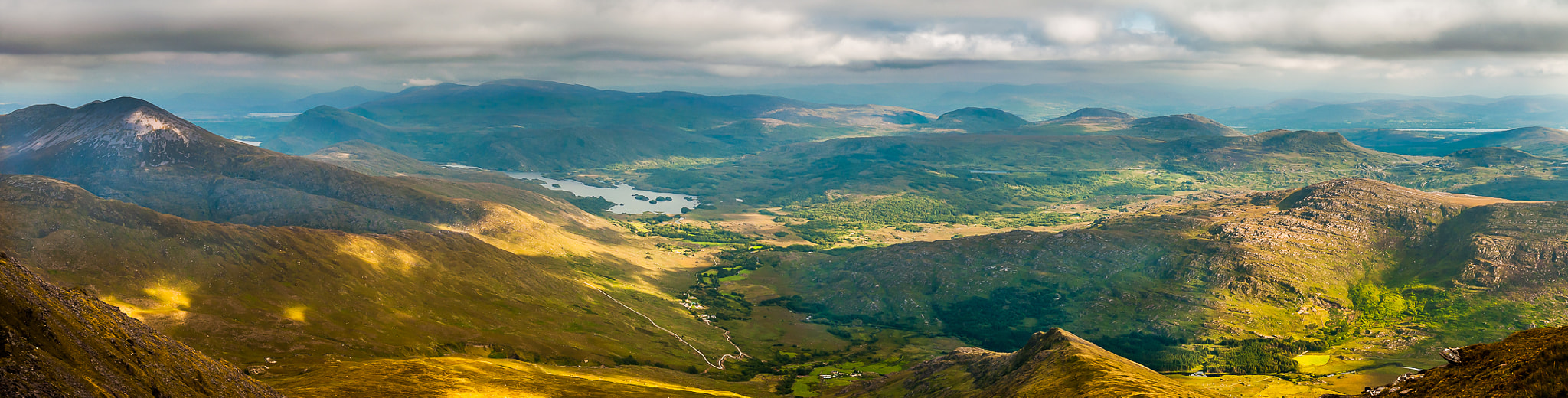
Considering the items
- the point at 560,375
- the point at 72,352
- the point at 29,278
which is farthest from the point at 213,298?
the point at 72,352

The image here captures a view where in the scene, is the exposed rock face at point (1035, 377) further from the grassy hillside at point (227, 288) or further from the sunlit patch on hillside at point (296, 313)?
the sunlit patch on hillside at point (296, 313)

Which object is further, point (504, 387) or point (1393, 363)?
point (1393, 363)

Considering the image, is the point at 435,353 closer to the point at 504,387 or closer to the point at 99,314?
the point at 504,387

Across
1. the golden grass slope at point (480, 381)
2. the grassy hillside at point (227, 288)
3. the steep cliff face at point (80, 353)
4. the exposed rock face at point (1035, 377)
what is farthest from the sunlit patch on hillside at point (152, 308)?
the exposed rock face at point (1035, 377)

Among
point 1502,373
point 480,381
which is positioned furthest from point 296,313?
point 1502,373

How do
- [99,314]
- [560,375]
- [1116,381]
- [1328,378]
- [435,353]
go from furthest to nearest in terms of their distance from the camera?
[1328,378]
[435,353]
[560,375]
[1116,381]
[99,314]

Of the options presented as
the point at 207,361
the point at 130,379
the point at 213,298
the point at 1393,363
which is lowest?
the point at 1393,363

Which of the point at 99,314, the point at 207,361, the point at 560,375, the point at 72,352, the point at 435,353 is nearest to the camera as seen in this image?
the point at 72,352

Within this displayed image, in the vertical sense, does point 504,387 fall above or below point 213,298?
below
